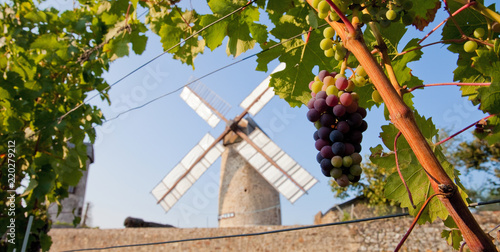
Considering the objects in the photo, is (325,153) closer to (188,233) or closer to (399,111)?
(399,111)

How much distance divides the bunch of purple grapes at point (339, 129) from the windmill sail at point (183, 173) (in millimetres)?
14133

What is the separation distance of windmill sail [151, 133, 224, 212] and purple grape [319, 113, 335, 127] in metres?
14.1

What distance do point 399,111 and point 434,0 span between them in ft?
1.57

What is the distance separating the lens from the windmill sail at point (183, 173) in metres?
14.7

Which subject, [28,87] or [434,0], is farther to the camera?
[28,87]

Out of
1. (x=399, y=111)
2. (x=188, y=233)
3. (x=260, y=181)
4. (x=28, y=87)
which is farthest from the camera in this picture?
(x=260, y=181)

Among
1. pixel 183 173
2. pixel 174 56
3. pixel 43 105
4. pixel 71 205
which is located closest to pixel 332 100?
pixel 174 56

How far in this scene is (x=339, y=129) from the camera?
0.74 meters

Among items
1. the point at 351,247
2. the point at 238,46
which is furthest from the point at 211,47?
the point at 351,247

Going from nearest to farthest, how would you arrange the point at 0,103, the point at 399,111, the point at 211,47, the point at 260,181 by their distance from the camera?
1. the point at 399,111
2. the point at 211,47
3. the point at 0,103
4. the point at 260,181

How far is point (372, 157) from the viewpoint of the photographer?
84 centimetres

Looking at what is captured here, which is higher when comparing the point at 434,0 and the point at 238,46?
the point at 238,46

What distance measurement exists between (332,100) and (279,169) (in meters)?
12.8

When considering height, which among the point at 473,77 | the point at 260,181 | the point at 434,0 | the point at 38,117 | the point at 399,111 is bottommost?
the point at 399,111
